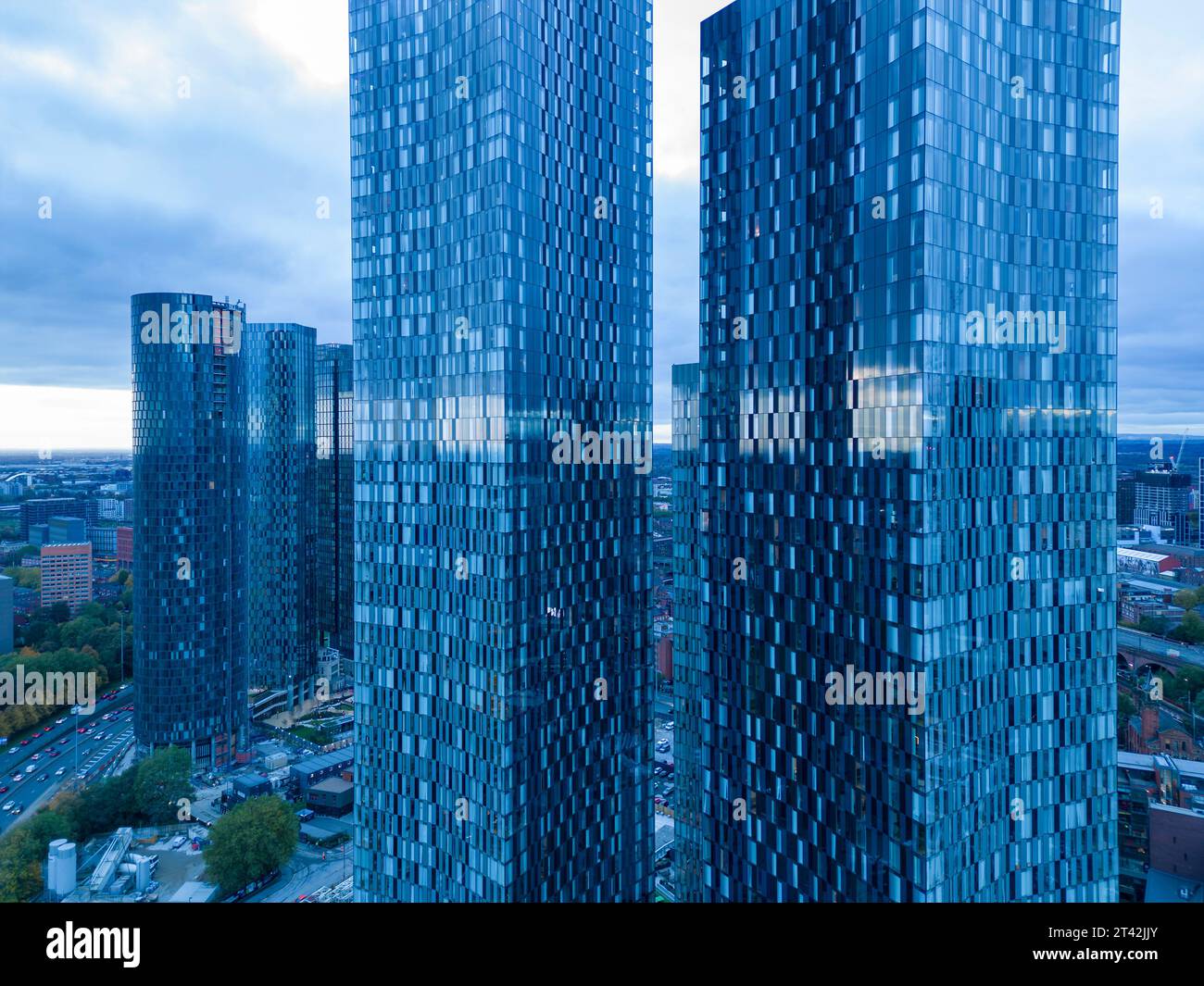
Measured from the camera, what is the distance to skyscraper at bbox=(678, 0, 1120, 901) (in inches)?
1359

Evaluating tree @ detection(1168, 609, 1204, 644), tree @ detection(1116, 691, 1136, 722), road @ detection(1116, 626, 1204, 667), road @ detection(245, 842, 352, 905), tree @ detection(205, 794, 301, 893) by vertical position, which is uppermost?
tree @ detection(1168, 609, 1204, 644)

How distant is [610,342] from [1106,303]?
30753mm

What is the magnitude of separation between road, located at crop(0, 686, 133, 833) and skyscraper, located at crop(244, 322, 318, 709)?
2304 cm

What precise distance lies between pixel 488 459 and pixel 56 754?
67.5m

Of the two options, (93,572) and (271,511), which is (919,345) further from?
(271,511)

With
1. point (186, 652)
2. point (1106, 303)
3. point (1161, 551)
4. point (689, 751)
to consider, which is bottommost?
point (689, 751)

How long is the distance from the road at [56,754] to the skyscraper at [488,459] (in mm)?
41139

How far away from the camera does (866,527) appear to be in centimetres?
3703

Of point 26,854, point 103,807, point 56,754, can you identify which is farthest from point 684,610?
point 56,754

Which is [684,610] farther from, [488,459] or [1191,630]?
[1191,630]

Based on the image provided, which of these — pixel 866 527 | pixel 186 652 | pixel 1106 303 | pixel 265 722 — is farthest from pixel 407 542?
pixel 265 722

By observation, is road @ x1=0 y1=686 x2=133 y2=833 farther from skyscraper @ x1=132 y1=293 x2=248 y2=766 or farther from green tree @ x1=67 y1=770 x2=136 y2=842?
skyscraper @ x1=132 y1=293 x2=248 y2=766

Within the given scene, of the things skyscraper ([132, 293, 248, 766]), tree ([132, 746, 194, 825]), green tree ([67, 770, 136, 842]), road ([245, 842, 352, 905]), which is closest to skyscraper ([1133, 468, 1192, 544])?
road ([245, 842, 352, 905])

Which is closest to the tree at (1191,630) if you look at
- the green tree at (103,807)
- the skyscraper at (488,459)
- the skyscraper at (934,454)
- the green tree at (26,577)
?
the skyscraper at (934,454)
